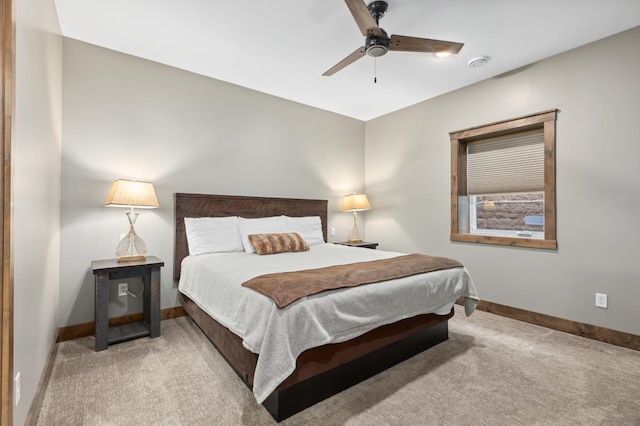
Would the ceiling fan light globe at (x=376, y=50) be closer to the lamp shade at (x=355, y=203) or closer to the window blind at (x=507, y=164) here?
the window blind at (x=507, y=164)

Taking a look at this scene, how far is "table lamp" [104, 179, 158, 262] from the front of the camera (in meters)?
2.68

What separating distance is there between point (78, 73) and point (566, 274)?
5084 millimetres

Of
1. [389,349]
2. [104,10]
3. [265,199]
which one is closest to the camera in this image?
[389,349]

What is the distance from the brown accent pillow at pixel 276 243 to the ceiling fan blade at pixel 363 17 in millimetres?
2094

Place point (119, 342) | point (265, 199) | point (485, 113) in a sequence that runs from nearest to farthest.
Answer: point (119, 342) < point (485, 113) < point (265, 199)

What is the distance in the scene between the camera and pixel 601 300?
276 centimetres

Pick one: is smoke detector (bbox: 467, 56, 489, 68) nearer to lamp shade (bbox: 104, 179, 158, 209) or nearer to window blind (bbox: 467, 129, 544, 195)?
window blind (bbox: 467, 129, 544, 195)

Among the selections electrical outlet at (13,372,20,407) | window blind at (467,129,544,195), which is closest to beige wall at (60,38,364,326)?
electrical outlet at (13,372,20,407)

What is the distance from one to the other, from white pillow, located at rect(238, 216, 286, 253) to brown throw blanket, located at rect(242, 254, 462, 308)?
1362 millimetres

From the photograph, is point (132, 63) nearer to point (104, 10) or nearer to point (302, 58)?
point (104, 10)

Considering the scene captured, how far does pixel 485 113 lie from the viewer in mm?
3605

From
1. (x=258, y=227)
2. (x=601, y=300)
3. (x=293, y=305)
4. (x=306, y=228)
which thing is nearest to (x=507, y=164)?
(x=601, y=300)

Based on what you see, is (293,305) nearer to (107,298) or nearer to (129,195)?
(107,298)

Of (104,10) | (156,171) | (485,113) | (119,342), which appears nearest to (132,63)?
(104,10)
